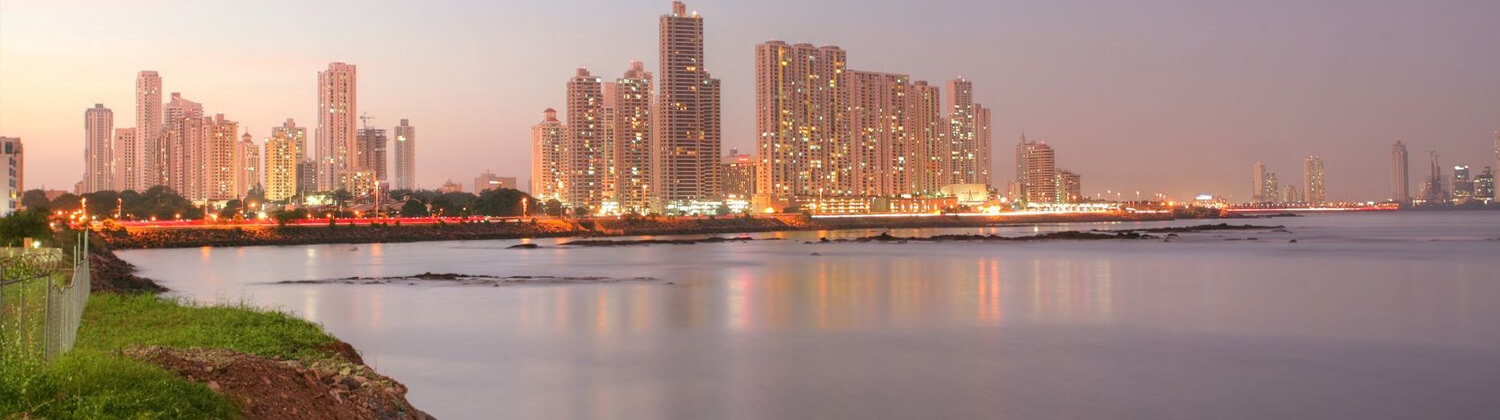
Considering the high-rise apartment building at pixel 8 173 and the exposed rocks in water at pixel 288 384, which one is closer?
the exposed rocks in water at pixel 288 384

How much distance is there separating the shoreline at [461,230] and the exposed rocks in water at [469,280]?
31916mm

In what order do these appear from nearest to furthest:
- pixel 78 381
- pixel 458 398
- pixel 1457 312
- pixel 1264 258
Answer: pixel 78 381
pixel 458 398
pixel 1457 312
pixel 1264 258

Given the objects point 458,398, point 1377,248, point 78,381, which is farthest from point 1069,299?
point 1377,248

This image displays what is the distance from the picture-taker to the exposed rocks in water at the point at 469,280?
3628 centimetres

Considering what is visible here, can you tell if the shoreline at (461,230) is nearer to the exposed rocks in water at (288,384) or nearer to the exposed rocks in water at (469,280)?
the exposed rocks in water at (469,280)

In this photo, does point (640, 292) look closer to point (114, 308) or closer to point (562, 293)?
point (562, 293)

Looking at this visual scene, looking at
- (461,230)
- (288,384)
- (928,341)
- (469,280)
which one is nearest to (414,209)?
(461,230)

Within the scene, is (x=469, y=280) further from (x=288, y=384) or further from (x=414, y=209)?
(x=414, y=209)

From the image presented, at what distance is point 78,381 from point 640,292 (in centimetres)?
2613

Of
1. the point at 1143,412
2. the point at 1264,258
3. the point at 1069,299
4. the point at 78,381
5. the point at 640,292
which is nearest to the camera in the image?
the point at 78,381

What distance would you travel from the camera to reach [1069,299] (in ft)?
101

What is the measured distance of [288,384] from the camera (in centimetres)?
913

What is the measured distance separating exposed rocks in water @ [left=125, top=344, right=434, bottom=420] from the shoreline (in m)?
58.9

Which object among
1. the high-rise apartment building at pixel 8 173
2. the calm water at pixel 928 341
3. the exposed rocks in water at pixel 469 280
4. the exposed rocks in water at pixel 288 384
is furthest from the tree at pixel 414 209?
the exposed rocks in water at pixel 288 384
